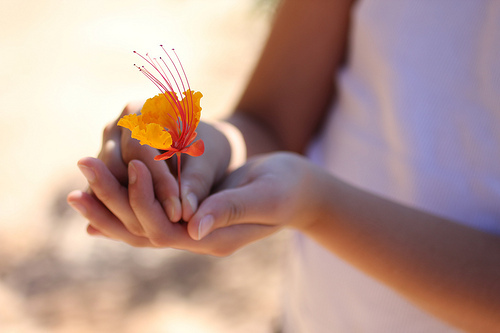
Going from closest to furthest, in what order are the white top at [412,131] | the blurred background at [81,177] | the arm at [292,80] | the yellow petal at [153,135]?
1. the yellow petal at [153,135]
2. the white top at [412,131]
3. the arm at [292,80]
4. the blurred background at [81,177]

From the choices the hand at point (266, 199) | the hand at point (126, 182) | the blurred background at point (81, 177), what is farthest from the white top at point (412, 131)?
the blurred background at point (81, 177)

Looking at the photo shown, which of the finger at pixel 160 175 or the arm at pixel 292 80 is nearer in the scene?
the finger at pixel 160 175

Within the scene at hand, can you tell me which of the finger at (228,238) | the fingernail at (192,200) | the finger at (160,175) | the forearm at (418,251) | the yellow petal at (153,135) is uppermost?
the yellow petal at (153,135)

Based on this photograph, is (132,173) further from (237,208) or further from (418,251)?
(418,251)

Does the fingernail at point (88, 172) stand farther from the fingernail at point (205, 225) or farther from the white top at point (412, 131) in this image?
the white top at point (412, 131)

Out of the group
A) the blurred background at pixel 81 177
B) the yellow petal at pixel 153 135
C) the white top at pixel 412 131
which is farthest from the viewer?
the blurred background at pixel 81 177

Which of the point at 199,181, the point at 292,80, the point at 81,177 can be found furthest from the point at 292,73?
the point at 81,177

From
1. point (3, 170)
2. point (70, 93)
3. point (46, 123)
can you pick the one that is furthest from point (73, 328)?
point (70, 93)
